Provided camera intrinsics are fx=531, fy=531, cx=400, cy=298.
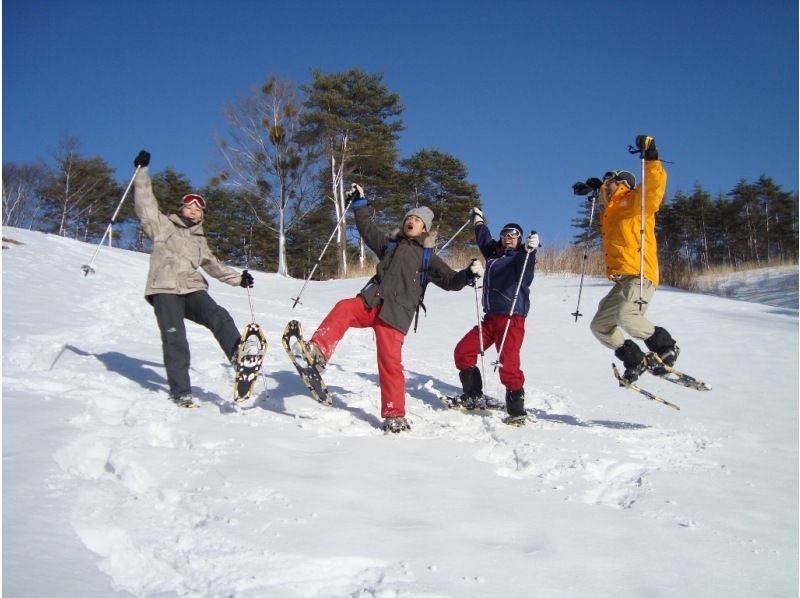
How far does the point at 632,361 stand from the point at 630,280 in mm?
715

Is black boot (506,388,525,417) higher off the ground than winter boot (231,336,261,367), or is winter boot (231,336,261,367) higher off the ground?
winter boot (231,336,261,367)

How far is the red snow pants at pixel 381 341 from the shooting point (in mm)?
3914

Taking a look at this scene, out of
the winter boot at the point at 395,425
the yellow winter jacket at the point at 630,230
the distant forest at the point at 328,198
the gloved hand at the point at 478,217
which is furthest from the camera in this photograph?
the distant forest at the point at 328,198

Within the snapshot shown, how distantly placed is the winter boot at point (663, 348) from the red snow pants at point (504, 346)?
1.14 meters

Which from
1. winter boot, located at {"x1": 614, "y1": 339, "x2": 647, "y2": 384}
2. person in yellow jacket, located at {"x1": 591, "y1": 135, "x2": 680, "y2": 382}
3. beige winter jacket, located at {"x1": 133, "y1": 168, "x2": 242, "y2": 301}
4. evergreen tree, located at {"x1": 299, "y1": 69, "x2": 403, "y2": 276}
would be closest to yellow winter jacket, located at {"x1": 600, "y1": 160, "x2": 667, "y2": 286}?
person in yellow jacket, located at {"x1": 591, "y1": 135, "x2": 680, "y2": 382}

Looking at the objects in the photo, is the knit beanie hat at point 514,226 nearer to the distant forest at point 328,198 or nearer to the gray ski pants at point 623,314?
the gray ski pants at point 623,314

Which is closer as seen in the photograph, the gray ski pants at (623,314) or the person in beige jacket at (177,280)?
the person in beige jacket at (177,280)

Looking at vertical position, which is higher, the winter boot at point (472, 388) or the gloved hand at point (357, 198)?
the gloved hand at point (357, 198)

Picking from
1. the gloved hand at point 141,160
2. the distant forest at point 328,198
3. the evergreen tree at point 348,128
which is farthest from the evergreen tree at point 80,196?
the gloved hand at point 141,160

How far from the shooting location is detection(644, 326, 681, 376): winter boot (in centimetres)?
460

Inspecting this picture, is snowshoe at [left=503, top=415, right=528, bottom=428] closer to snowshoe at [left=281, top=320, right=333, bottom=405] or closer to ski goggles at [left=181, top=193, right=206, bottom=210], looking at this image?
snowshoe at [left=281, top=320, right=333, bottom=405]

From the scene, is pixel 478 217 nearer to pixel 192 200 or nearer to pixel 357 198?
pixel 357 198

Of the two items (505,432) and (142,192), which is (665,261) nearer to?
(505,432)

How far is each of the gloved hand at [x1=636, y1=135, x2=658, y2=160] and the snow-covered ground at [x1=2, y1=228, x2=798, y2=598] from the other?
2225 millimetres
